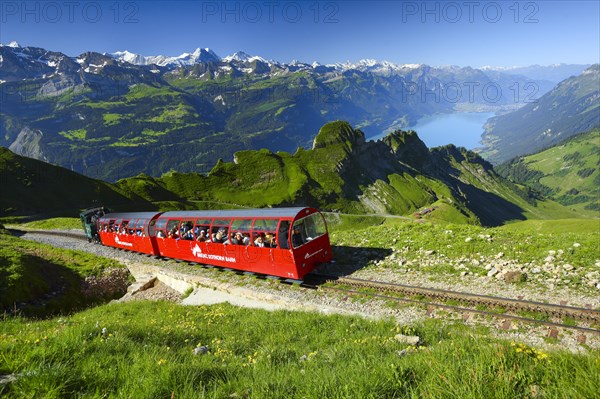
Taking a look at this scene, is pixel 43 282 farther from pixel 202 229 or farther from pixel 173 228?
pixel 202 229

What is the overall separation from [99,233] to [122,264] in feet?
43.9

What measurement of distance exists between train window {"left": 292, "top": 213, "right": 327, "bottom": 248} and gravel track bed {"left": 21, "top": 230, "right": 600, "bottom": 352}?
2879mm

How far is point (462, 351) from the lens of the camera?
238 inches

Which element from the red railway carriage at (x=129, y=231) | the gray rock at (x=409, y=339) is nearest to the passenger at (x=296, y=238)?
the gray rock at (x=409, y=339)

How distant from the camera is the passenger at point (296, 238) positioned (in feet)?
66.9

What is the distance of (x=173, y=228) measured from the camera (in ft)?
97.0

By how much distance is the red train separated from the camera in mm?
20406

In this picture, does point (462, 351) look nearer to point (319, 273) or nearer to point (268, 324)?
point (268, 324)

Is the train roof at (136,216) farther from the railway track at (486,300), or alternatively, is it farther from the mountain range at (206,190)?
the mountain range at (206,190)

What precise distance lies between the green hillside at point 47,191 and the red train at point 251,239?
87570mm

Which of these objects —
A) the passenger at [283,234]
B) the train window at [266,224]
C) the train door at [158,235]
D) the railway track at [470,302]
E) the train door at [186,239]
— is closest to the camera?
the railway track at [470,302]

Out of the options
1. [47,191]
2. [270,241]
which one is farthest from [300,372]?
[47,191]

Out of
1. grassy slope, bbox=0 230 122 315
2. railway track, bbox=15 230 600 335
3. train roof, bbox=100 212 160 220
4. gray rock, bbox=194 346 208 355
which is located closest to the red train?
train roof, bbox=100 212 160 220

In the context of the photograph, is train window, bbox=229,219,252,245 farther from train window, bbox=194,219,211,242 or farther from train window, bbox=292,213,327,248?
train window, bbox=292,213,327,248
